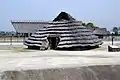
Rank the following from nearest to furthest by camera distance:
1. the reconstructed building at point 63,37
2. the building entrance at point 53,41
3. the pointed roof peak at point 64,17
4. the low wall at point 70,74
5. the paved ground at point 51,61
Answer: the low wall at point 70,74
the paved ground at point 51,61
the reconstructed building at point 63,37
the building entrance at point 53,41
the pointed roof peak at point 64,17

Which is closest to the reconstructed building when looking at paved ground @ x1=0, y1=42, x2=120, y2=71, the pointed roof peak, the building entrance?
the building entrance

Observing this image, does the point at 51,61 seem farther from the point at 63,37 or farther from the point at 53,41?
the point at 53,41

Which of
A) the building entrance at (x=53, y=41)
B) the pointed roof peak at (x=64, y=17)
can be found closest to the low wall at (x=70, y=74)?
the building entrance at (x=53, y=41)

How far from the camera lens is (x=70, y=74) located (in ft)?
26.4

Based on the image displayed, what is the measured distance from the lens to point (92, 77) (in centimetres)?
818

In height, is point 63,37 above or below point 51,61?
above

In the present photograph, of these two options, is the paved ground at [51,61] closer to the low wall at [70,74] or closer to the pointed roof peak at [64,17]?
the low wall at [70,74]

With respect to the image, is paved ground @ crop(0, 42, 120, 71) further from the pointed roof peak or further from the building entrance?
the pointed roof peak

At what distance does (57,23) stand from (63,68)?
16.6 metres

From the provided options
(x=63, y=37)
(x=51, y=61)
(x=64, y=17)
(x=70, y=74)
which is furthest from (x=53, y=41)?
(x=70, y=74)

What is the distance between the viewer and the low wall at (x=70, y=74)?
758 cm

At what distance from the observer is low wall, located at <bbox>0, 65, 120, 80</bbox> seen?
758cm

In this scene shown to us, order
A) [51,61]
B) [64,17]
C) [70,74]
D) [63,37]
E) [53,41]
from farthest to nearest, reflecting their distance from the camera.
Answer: [64,17] → [53,41] → [63,37] → [51,61] → [70,74]

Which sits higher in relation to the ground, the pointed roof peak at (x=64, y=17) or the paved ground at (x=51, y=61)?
the pointed roof peak at (x=64, y=17)
